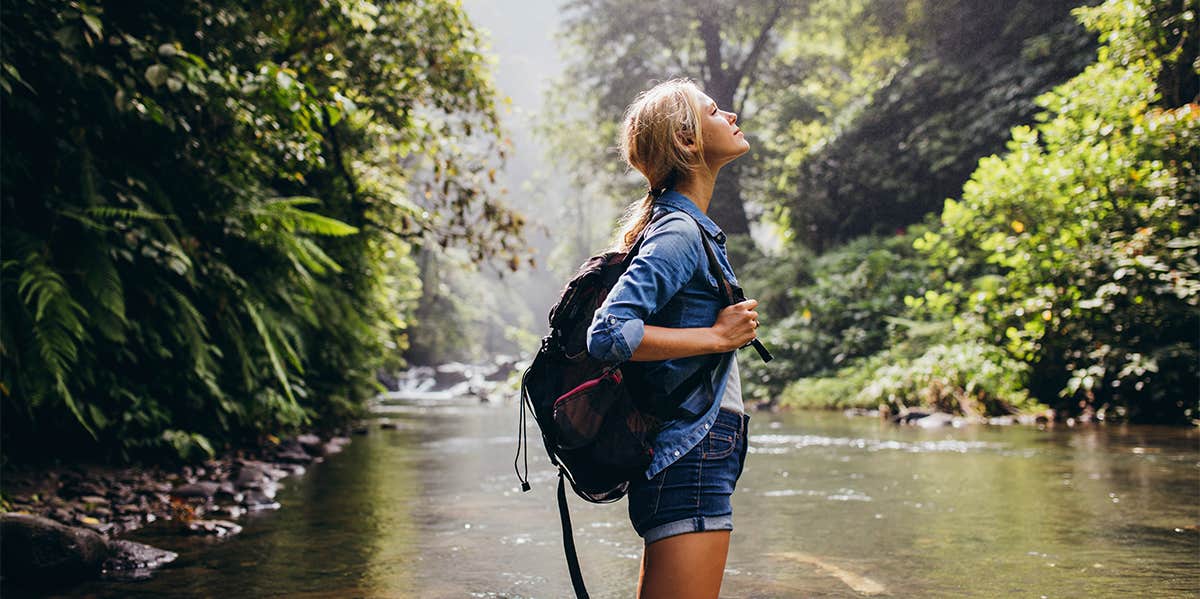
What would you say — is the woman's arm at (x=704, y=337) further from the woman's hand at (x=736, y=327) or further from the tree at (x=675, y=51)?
the tree at (x=675, y=51)

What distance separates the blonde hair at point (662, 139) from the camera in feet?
6.98

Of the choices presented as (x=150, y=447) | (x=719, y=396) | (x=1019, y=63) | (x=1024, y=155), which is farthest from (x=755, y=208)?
(x=719, y=396)

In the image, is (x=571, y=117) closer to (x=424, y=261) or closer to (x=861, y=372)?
(x=424, y=261)

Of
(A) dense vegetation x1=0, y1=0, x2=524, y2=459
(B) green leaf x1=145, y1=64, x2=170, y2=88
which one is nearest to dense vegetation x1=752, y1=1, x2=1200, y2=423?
(A) dense vegetation x1=0, y1=0, x2=524, y2=459

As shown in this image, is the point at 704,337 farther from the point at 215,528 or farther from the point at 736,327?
the point at 215,528

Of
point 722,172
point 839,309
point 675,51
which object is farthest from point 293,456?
point 675,51

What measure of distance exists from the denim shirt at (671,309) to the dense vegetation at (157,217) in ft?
11.3

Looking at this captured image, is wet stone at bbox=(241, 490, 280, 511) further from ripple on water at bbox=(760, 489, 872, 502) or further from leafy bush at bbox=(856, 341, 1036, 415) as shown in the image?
leafy bush at bbox=(856, 341, 1036, 415)

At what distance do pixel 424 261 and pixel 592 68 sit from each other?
343 inches

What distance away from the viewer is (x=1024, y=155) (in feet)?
36.2

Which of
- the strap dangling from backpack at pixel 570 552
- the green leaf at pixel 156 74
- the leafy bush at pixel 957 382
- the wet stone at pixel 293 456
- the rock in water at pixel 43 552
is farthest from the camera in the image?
the leafy bush at pixel 957 382

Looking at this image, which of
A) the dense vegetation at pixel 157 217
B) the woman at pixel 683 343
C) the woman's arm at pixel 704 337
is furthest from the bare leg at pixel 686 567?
the dense vegetation at pixel 157 217

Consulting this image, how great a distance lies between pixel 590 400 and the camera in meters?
1.96

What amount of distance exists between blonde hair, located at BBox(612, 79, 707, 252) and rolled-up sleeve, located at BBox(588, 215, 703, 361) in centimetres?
16
